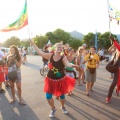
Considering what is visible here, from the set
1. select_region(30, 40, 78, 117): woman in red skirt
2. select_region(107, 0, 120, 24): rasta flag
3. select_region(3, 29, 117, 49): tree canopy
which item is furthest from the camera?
select_region(3, 29, 117, 49): tree canopy

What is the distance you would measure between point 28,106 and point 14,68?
1197mm

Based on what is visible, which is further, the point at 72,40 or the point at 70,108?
the point at 72,40

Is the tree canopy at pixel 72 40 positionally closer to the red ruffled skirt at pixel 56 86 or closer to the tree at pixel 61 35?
the tree at pixel 61 35

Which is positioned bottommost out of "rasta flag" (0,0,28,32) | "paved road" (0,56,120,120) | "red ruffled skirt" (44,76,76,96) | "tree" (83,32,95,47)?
"paved road" (0,56,120,120)

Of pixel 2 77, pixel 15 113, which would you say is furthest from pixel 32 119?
pixel 2 77

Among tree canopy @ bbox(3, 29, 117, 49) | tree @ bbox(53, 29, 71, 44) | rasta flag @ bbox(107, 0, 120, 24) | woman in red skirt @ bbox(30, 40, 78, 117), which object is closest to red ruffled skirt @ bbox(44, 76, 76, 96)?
woman in red skirt @ bbox(30, 40, 78, 117)

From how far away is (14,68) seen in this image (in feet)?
19.7

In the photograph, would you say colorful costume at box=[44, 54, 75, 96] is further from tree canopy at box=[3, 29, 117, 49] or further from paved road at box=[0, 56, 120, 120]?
tree canopy at box=[3, 29, 117, 49]

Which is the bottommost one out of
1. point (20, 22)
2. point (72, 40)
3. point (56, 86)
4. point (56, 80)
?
point (56, 86)

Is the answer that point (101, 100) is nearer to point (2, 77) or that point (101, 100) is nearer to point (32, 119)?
point (32, 119)

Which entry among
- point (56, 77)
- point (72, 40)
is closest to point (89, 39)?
point (72, 40)

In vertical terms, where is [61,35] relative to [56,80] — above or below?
above

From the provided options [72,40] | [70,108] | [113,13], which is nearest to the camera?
[70,108]

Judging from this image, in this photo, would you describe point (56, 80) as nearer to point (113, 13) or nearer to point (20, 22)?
point (20, 22)
